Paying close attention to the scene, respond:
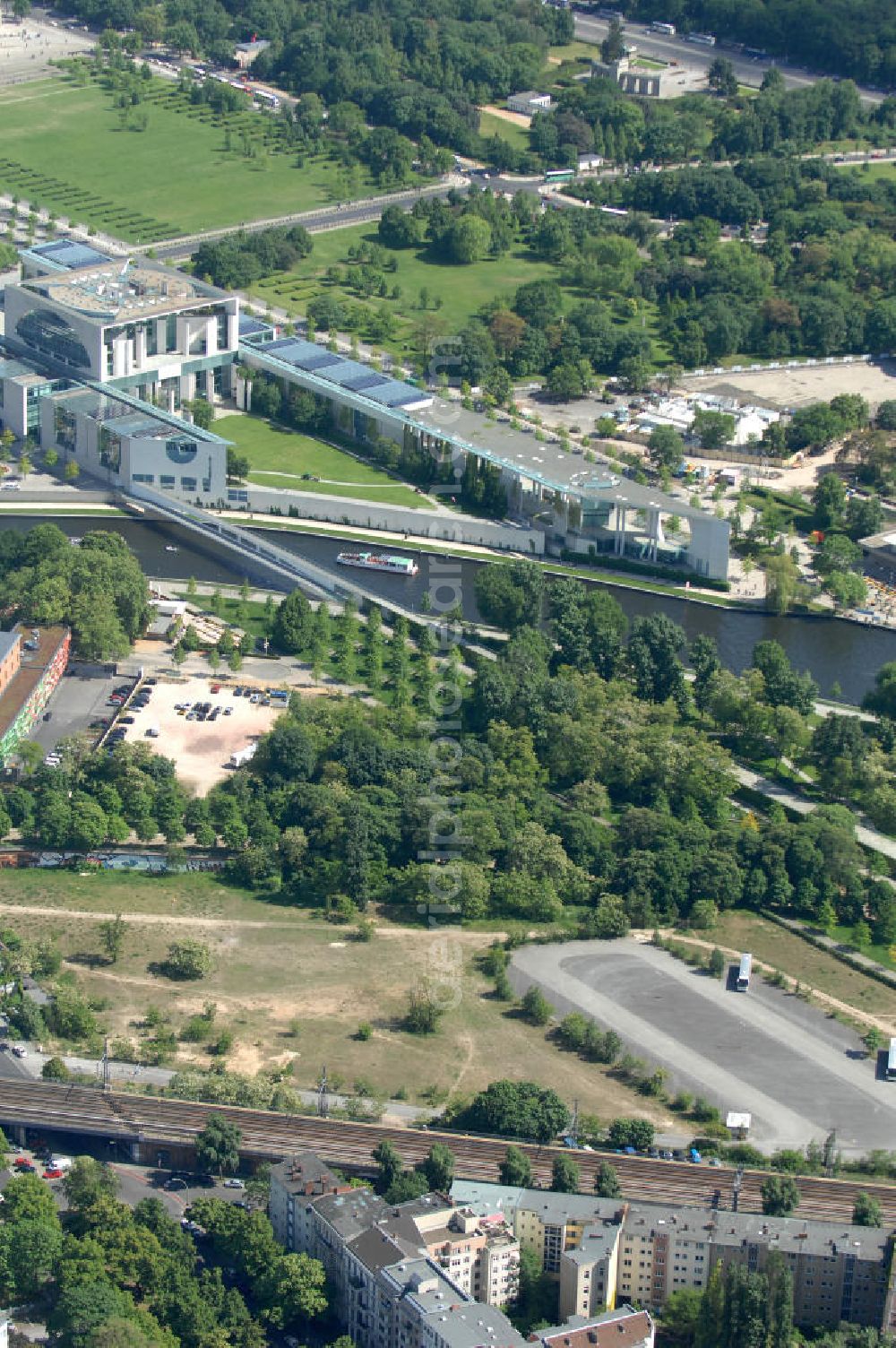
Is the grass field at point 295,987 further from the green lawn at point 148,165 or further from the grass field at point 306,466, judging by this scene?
the green lawn at point 148,165

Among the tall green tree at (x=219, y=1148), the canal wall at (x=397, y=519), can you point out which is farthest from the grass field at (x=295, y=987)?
the canal wall at (x=397, y=519)

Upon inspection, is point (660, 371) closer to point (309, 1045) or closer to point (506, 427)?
point (506, 427)

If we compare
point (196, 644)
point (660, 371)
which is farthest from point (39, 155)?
point (196, 644)

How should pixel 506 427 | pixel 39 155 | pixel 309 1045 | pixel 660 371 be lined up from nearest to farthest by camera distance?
pixel 309 1045, pixel 506 427, pixel 660 371, pixel 39 155

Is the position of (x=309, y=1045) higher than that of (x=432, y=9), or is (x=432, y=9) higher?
(x=432, y=9)

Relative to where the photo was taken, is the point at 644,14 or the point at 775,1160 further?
A: the point at 644,14

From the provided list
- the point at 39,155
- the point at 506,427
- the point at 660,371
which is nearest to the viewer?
the point at 506,427

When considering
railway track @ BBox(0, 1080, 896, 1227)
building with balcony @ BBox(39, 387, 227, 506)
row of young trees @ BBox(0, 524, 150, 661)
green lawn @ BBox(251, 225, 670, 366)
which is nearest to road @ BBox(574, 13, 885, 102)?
green lawn @ BBox(251, 225, 670, 366)
